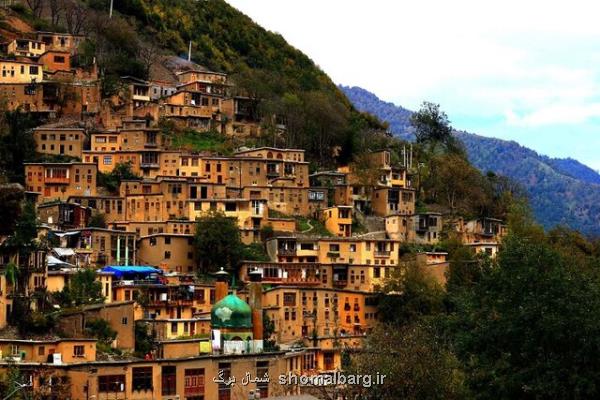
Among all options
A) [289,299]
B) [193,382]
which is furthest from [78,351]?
[289,299]

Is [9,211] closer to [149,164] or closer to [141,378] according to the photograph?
[141,378]

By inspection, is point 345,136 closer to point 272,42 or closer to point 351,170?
point 351,170

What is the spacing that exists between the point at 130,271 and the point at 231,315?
12.0m

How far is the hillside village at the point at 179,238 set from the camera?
63.3 metres

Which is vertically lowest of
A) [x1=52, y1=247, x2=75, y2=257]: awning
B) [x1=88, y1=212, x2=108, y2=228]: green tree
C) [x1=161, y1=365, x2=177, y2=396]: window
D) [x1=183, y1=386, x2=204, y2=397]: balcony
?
[x1=183, y1=386, x2=204, y2=397]: balcony

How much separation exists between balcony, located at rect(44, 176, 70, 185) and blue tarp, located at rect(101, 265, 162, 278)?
11.6 meters

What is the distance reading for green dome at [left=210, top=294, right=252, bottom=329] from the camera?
67250 mm

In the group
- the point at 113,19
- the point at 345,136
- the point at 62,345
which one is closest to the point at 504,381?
the point at 62,345

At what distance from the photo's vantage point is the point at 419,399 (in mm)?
50750

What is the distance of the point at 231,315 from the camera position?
222ft

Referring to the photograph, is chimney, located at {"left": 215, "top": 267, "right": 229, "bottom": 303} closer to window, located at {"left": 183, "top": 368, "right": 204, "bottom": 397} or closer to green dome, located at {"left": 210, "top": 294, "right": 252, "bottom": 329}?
green dome, located at {"left": 210, "top": 294, "right": 252, "bottom": 329}

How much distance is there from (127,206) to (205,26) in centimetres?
5179

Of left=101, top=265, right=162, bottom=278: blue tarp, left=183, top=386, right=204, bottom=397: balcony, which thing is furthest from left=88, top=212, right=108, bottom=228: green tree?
left=183, top=386, right=204, bottom=397: balcony

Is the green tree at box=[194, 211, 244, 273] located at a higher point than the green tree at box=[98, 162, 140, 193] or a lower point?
lower
